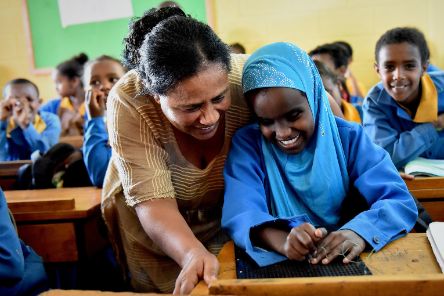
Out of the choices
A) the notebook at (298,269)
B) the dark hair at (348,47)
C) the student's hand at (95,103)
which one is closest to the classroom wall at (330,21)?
the dark hair at (348,47)

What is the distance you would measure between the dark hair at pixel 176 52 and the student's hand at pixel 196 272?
42cm

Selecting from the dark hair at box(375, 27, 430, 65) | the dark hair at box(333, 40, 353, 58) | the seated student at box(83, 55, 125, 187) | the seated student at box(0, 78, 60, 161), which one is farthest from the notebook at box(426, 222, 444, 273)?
the dark hair at box(333, 40, 353, 58)

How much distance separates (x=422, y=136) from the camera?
6.10ft

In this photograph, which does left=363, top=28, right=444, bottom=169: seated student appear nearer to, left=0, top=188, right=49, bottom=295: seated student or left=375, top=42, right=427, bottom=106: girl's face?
left=375, top=42, right=427, bottom=106: girl's face

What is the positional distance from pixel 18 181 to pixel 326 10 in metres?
3.18

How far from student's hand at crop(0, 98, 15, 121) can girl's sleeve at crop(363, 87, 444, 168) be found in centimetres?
268

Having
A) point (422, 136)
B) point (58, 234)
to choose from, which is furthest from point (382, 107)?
point (58, 234)

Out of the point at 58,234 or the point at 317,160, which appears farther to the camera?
the point at 58,234

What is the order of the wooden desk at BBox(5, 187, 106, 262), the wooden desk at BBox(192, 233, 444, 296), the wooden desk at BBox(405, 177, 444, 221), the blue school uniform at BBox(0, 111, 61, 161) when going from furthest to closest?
the blue school uniform at BBox(0, 111, 61, 161), the wooden desk at BBox(5, 187, 106, 262), the wooden desk at BBox(405, 177, 444, 221), the wooden desk at BBox(192, 233, 444, 296)

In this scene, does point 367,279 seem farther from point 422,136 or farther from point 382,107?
point 382,107

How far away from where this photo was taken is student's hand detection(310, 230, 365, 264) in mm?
865

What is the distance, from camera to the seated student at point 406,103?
6.15 ft

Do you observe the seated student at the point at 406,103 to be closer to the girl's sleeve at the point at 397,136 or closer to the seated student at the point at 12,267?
the girl's sleeve at the point at 397,136

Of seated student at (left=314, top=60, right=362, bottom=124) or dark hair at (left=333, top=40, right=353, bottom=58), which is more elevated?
dark hair at (left=333, top=40, right=353, bottom=58)
